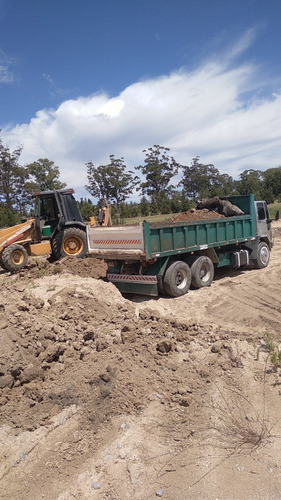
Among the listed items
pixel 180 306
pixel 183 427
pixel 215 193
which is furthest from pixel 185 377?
pixel 215 193

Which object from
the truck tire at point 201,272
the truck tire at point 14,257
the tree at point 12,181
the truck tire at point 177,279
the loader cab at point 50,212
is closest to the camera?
the truck tire at point 177,279

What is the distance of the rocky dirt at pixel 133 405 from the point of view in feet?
10.8

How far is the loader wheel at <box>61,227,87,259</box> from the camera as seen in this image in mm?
12625

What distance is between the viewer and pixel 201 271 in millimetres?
10227

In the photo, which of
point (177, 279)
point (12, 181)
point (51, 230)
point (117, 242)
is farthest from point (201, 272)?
point (12, 181)

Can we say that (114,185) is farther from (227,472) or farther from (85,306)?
(227,472)

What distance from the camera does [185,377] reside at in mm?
4949

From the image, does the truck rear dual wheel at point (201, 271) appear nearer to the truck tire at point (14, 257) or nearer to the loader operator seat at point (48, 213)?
the loader operator seat at point (48, 213)

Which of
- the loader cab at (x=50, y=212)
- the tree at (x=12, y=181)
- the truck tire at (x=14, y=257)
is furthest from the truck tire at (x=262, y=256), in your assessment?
the tree at (x=12, y=181)

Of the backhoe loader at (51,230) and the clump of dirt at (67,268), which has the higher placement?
the backhoe loader at (51,230)

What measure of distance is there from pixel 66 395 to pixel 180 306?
15.3 feet

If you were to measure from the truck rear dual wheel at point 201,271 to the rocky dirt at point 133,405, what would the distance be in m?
2.64

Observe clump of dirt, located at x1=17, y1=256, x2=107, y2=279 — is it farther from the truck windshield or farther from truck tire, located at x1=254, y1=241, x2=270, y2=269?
→ truck tire, located at x1=254, y1=241, x2=270, y2=269

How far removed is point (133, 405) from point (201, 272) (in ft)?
20.6
